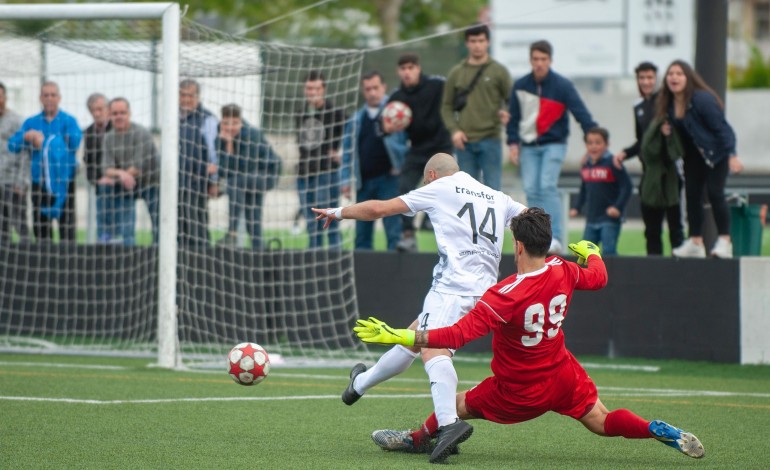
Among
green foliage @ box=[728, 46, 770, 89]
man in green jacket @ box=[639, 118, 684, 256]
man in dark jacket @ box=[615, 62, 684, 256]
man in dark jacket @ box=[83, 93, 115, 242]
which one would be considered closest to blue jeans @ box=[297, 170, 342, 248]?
man in dark jacket @ box=[83, 93, 115, 242]

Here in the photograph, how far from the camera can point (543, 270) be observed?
6844 mm

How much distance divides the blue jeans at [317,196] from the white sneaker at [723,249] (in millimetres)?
3762

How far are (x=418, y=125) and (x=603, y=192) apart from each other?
2.04 meters

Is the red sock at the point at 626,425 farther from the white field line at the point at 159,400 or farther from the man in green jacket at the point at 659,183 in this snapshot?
the man in green jacket at the point at 659,183

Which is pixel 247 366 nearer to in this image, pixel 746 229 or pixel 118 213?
pixel 118 213

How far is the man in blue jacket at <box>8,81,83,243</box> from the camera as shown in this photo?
517 inches

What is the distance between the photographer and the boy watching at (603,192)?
12633 millimetres

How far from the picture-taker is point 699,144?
36.5 ft

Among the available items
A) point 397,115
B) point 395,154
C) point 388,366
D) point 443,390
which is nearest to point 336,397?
point 388,366

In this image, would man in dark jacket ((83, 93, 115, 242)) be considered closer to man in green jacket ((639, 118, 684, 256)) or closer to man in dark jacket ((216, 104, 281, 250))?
man in dark jacket ((216, 104, 281, 250))

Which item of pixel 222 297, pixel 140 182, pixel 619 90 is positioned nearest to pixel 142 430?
pixel 222 297

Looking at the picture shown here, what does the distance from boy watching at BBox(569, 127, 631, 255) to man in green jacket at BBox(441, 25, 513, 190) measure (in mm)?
1004

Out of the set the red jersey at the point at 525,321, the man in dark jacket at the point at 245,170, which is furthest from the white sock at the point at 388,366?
the man in dark jacket at the point at 245,170

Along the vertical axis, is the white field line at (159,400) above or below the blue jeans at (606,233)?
below
